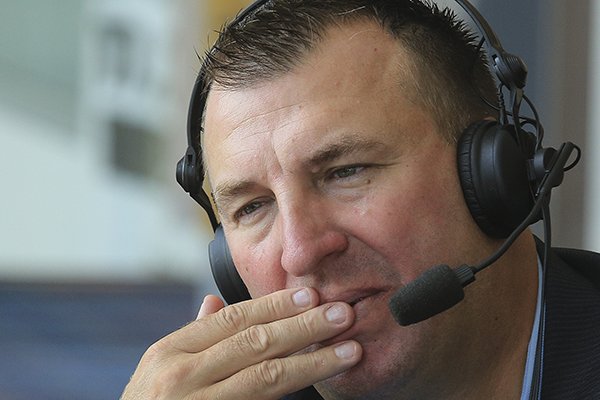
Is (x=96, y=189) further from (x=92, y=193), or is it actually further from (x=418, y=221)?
(x=418, y=221)

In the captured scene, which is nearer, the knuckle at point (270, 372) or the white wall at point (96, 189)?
the knuckle at point (270, 372)

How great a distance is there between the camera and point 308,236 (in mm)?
1668

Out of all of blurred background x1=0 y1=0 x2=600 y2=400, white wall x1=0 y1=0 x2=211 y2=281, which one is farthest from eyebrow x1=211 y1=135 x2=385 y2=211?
white wall x1=0 y1=0 x2=211 y2=281

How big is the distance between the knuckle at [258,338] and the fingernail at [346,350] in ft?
0.36

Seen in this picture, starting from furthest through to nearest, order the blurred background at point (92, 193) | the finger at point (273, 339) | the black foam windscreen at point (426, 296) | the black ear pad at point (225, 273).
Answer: the blurred background at point (92, 193) → the black ear pad at point (225, 273) → the finger at point (273, 339) → the black foam windscreen at point (426, 296)

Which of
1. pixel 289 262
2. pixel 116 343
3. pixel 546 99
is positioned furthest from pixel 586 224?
pixel 116 343

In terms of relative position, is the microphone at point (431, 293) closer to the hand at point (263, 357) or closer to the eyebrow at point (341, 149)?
the hand at point (263, 357)

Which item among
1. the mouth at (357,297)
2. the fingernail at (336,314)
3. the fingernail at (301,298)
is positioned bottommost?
the fingernail at (336,314)

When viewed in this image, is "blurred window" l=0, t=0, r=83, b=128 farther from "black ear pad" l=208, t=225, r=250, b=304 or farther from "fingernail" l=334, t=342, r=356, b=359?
"fingernail" l=334, t=342, r=356, b=359

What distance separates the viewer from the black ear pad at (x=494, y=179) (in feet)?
5.51

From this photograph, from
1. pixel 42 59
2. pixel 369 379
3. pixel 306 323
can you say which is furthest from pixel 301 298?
pixel 42 59

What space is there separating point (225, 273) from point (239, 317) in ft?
0.69

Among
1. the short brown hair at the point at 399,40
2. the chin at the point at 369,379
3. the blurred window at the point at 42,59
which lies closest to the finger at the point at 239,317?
the chin at the point at 369,379

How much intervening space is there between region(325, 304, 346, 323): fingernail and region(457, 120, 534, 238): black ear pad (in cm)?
27
